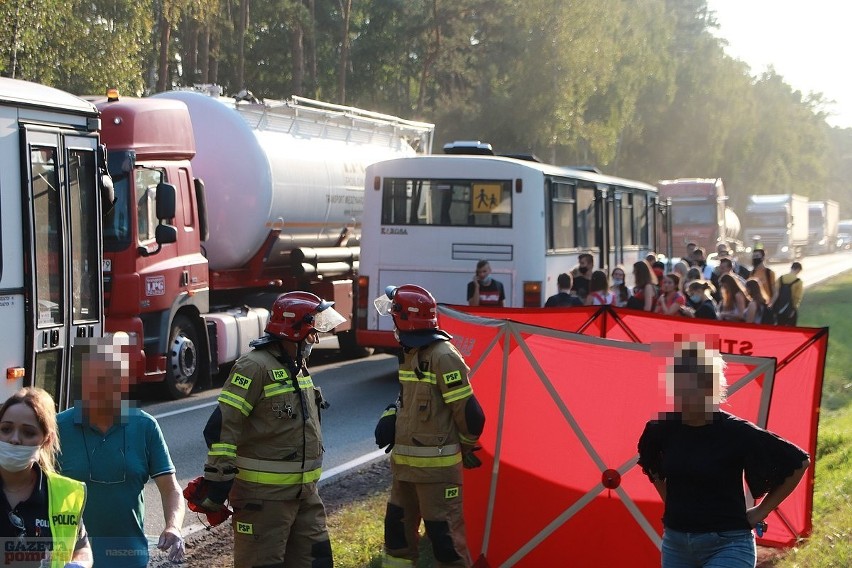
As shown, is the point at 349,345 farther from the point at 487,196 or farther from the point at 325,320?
the point at 325,320

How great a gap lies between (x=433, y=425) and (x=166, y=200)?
26.4 ft

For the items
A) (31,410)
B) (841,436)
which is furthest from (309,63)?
(31,410)

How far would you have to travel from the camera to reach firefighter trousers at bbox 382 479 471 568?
6355mm

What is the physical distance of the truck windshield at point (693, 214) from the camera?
47.0 m

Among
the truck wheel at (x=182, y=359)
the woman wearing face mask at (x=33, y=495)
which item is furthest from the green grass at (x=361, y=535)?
the truck wheel at (x=182, y=359)

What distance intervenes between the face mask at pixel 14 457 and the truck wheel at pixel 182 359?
11.1 m

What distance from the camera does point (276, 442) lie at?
17.8 ft

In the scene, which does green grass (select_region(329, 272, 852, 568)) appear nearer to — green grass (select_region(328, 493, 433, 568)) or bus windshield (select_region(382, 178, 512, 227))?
green grass (select_region(328, 493, 433, 568))

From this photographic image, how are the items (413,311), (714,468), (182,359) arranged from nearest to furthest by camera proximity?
(714,468)
(413,311)
(182,359)

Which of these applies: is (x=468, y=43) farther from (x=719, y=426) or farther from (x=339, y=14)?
(x=719, y=426)

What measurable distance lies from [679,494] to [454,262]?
39.4ft

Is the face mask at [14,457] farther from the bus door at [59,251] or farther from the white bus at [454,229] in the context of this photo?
the white bus at [454,229]

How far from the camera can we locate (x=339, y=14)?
47.6m

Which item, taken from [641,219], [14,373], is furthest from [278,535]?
[641,219]
